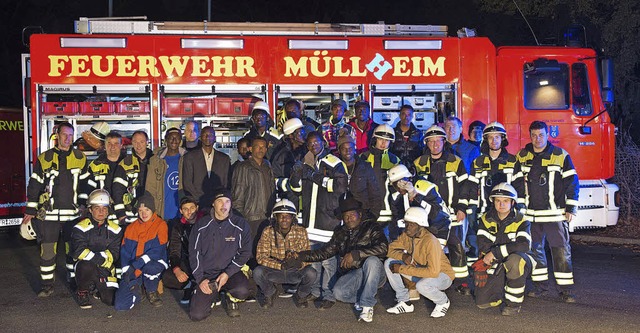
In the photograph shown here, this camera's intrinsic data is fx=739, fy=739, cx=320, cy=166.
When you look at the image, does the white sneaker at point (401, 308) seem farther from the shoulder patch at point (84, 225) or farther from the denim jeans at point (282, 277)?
the shoulder patch at point (84, 225)

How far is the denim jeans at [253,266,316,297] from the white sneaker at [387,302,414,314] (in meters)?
0.82

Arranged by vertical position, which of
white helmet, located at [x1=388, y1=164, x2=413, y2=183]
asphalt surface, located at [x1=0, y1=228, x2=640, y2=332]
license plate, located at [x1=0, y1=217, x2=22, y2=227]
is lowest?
asphalt surface, located at [x1=0, y1=228, x2=640, y2=332]

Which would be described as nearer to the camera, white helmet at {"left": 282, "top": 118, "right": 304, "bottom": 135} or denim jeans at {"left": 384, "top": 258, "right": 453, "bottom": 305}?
denim jeans at {"left": 384, "top": 258, "right": 453, "bottom": 305}

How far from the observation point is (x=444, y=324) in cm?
635

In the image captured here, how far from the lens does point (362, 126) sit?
8773 mm

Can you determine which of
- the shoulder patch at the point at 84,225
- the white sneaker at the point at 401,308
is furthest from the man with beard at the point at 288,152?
the shoulder patch at the point at 84,225

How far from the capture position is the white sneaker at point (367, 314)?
6.46 metres

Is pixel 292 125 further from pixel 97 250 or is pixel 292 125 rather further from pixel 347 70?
pixel 97 250

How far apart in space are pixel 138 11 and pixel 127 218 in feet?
62.0

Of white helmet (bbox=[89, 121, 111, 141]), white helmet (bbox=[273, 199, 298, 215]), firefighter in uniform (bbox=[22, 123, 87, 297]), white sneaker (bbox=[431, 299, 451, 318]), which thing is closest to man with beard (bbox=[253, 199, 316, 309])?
white helmet (bbox=[273, 199, 298, 215])

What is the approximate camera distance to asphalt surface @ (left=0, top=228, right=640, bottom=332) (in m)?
6.26

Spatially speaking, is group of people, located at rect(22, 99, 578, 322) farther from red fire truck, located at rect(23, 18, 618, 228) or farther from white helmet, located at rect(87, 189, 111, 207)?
red fire truck, located at rect(23, 18, 618, 228)

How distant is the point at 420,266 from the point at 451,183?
131cm

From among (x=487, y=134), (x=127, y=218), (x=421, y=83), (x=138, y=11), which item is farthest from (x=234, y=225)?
(x=138, y=11)
